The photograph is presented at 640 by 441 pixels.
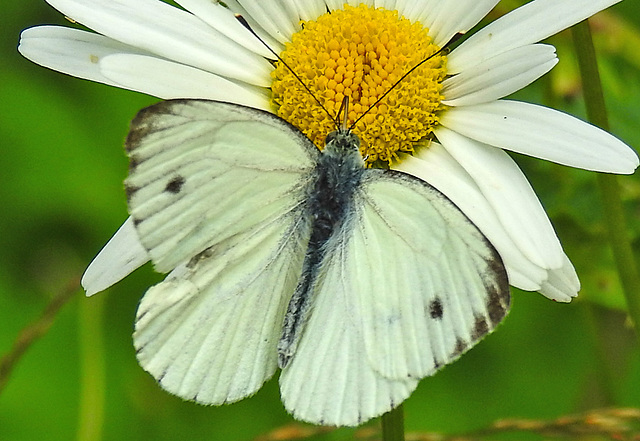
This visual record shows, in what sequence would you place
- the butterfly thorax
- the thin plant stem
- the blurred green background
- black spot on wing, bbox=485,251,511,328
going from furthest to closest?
the blurred green background
the thin plant stem
the butterfly thorax
black spot on wing, bbox=485,251,511,328

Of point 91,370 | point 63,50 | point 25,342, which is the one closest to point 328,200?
point 63,50

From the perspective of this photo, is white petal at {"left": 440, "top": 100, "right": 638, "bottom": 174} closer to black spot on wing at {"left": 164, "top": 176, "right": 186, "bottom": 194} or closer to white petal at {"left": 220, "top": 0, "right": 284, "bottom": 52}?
white petal at {"left": 220, "top": 0, "right": 284, "bottom": 52}

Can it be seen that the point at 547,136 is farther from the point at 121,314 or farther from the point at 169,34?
the point at 121,314

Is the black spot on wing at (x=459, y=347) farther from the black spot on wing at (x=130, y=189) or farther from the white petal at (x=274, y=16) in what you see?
the white petal at (x=274, y=16)

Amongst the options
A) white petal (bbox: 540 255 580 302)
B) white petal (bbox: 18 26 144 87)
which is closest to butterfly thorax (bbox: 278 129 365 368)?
white petal (bbox: 540 255 580 302)

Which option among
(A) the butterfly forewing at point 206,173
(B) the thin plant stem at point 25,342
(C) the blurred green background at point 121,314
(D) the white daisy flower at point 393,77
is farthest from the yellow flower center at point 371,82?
(B) the thin plant stem at point 25,342

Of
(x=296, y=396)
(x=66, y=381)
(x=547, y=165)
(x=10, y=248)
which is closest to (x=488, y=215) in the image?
(x=296, y=396)
